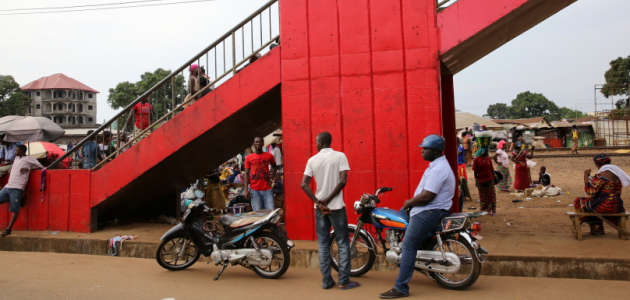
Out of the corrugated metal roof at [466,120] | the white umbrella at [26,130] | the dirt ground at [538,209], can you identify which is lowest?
the dirt ground at [538,209]

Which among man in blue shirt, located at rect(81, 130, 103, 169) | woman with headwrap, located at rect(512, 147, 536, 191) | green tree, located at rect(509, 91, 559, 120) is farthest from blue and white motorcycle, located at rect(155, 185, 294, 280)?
green tree, located at rect(509, 91, 559, 120)

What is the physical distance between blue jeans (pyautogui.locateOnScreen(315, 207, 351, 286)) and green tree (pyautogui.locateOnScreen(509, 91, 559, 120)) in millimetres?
78660

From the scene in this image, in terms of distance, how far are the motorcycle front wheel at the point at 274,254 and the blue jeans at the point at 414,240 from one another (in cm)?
143

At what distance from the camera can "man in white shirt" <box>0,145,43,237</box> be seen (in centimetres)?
789

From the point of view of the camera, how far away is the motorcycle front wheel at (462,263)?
4395mm

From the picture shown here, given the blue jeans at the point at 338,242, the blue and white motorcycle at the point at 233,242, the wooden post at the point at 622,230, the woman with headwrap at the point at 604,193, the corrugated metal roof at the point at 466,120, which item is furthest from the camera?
the corrugated metal roof at the point at 466,120

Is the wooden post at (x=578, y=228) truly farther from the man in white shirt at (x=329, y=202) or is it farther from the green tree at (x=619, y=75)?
the green tree at (x=619, y=75)

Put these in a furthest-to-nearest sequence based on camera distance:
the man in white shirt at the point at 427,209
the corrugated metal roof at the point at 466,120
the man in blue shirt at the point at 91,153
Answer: the corrugated metal roof at the point at 466,120 < the man in blue shirt at the point at 91,153 < the man in white shirt at the point at 427,209

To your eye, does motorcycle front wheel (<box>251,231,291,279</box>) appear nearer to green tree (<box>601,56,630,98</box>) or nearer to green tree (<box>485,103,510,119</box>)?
green tree (<box>601,56,630,98</box>)

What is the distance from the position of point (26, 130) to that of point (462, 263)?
27.7 ft

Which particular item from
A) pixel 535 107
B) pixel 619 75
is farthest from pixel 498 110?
pixel 619 75

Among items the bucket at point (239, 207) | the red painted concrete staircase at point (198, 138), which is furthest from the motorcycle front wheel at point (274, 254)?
the bucket at point (239, 207)

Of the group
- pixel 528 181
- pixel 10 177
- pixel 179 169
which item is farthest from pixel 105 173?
pixel 528 181

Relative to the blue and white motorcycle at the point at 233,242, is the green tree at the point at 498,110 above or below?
above
